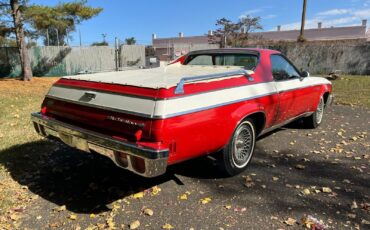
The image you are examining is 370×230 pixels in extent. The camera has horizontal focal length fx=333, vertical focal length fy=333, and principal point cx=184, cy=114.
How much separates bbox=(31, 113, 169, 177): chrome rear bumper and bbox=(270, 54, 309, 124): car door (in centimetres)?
261

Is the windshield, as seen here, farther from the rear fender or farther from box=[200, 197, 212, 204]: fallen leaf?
box=[200, 197, 212, 204]: fallen leaf

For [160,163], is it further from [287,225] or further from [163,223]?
[287,225]

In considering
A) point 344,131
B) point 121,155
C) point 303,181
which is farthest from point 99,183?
point 344,131

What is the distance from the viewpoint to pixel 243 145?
4414 mm

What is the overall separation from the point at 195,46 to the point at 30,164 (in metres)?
19.9

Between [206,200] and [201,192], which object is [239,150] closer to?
[201,192]

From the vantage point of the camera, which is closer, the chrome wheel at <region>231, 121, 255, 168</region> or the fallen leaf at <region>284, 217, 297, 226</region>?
the fallen leaf at <region>284, 217, 297, 226</region>

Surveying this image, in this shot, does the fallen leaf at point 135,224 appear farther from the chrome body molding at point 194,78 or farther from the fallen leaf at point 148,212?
the chrome body molding at point 194,78

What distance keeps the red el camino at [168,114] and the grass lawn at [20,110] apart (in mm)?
814

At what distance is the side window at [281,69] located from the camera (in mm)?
5133

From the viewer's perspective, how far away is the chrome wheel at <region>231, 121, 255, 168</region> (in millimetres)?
4195

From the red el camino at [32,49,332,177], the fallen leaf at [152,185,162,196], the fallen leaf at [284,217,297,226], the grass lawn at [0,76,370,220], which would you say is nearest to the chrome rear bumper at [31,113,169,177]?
the red el camino at [32,49,332,177]

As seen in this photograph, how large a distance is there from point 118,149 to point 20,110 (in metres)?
6.08

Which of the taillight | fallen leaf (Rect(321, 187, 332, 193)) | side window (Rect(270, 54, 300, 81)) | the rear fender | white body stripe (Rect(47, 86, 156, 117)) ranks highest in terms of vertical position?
side window (Rect(270, 54, 300, 81))
